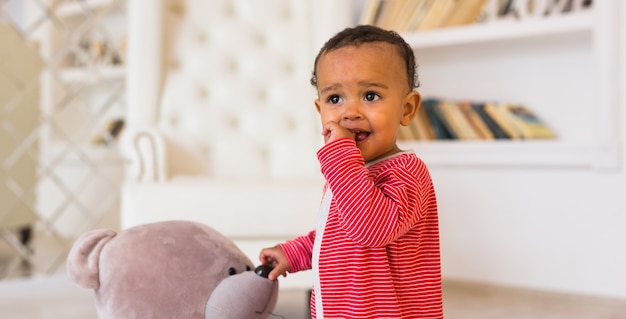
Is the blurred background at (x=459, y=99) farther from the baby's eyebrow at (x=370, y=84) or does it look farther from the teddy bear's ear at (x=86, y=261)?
the baby's eyebrow at (x=370, y=84)

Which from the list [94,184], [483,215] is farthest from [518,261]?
[94,184]

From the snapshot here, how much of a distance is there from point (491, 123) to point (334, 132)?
175cm

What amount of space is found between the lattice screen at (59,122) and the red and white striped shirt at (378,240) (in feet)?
7.57

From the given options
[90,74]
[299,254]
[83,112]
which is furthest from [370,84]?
[83,112]

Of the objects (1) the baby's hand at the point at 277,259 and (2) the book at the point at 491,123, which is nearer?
(1) the baby's hand at the point at 277,259

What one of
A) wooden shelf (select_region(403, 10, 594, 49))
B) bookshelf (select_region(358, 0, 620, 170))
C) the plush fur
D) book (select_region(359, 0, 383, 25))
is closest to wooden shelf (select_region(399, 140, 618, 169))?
bookshelf (select_region(358, 0, 620, 170))

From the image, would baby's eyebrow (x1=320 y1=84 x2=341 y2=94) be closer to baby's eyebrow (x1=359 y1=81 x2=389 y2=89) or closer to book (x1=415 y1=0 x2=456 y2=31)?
baby's eyebrow (x1=359 y1=81 x2=389 y2=89)

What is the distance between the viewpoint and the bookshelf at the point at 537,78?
2.30m

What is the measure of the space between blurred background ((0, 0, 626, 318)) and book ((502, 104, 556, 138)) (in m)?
0.04

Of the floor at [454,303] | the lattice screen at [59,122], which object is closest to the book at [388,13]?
the floor at [454,303]

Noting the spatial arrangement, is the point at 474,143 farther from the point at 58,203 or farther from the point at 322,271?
the point at 58,203

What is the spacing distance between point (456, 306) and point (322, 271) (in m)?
1.35

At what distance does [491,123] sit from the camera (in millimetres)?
2600

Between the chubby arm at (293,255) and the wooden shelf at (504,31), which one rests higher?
the wooden shelf at (504,31)
